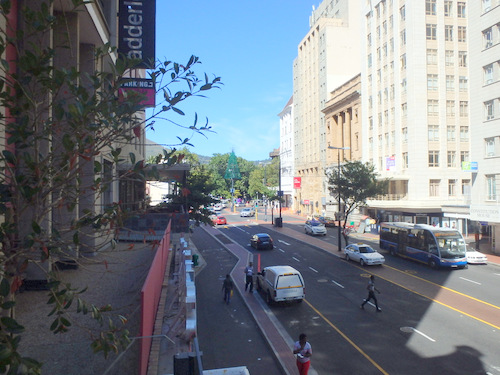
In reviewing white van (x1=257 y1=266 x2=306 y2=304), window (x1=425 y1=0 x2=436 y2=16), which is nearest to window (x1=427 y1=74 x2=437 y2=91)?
window (x1=425 y1=0 x2=436 y2=16)

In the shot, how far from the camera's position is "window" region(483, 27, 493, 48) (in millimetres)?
30605

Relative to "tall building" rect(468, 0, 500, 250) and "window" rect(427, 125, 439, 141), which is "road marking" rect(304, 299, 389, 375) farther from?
"window" rect(427, 125, 439, 141)

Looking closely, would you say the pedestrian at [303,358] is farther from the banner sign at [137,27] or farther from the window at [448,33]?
the window at [448,33]

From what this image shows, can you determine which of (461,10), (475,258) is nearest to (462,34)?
(461,10)

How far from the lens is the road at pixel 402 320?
11523 millimetres

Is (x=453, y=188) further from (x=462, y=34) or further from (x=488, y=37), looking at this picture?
(x=488, y=37)

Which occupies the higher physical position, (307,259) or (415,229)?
(415,229)

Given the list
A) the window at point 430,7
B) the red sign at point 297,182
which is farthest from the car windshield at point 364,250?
the red sign at point 297,182

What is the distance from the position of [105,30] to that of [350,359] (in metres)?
14.9

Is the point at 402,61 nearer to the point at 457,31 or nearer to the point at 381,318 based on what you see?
the point at 457,31

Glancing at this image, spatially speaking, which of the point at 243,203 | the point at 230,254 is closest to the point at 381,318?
the point at 230,254

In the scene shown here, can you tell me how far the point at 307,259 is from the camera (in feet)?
100

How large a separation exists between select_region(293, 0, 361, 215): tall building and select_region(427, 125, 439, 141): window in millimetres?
25914

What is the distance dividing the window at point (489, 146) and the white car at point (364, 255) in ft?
42.1
